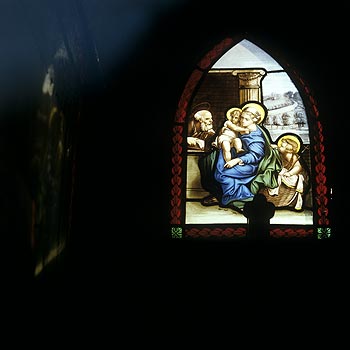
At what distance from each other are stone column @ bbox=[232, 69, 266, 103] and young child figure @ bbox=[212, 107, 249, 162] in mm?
200

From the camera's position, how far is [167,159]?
4.76 m

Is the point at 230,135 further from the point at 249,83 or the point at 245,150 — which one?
the point at 249,83

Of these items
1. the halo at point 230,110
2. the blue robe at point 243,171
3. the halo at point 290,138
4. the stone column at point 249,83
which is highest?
the stone column at point 249,83

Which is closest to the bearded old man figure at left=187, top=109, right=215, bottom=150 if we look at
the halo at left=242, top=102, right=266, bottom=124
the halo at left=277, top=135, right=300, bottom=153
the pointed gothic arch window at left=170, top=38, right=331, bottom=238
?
the pointed gothic arch window at left=170, top=38, right=331, bottom=238

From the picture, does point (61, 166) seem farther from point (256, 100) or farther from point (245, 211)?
point (256, 100)

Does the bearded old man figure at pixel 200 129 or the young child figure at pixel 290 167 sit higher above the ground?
the bearded old man figure at pixel 200 129

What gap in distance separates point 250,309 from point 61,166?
6.34ft

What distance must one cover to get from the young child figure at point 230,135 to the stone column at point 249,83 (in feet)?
0.66

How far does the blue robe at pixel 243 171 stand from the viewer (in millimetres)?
4781

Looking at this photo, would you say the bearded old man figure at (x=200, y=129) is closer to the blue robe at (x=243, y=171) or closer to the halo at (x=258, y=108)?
the blue robe at (x=243, y=171)

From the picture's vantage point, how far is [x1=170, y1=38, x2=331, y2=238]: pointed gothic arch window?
183 inches

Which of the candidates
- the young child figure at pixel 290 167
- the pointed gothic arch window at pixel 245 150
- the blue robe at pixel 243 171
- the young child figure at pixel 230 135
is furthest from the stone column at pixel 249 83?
the young child figure at pixel 290 167

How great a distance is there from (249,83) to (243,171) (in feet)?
3.02

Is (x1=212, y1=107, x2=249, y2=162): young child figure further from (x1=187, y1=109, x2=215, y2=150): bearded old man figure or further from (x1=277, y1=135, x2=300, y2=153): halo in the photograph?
(x1=277, y1=135, x2=300, y2=153): halo
